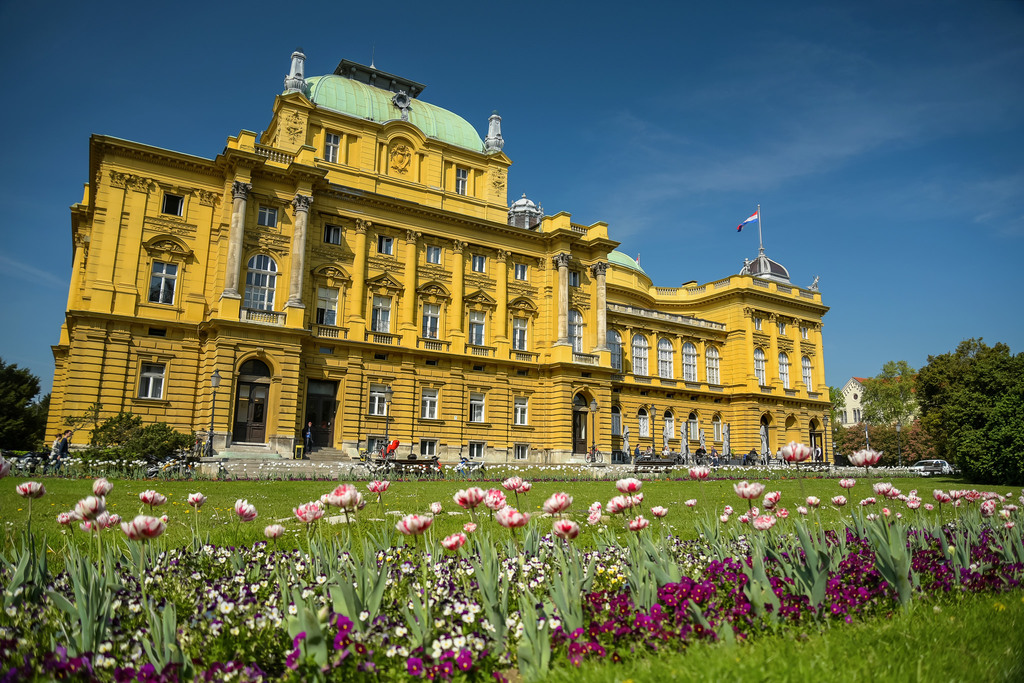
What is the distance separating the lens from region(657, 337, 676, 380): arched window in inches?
2046

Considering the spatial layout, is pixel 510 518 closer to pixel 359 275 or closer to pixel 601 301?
pixel 359 275

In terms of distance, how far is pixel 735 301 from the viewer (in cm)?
5453

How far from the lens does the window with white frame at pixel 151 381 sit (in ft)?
99.2

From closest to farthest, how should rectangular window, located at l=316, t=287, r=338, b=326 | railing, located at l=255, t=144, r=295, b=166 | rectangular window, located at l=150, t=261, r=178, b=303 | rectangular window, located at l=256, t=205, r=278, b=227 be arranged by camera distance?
1. rectangular window, located at l=150, t=261, r=178, b=303
2. railing, located at l=255, t=144, r=295, b=166
3. rectangular window, located at l=256, t=205, r=278, b=227
4. rectangular window, located at l=316, t=287, r=338, b=326

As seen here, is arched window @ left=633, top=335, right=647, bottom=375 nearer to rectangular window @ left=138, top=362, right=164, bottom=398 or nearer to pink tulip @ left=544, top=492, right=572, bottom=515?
rectangular window @ left=138, top=362, right=164, bottom=398

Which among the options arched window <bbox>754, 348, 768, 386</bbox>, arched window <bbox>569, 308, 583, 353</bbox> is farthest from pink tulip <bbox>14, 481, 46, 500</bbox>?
Answer: arched window <bbox>754, 348, 768, 386</bbox>

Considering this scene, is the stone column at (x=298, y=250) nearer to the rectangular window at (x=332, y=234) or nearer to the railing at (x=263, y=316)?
the railing at (x=263, y=316)

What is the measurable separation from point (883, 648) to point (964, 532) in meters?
4.47

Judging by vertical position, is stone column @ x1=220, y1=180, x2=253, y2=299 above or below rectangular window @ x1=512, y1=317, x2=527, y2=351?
above

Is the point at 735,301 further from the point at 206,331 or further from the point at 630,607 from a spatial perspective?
the point at 630,607

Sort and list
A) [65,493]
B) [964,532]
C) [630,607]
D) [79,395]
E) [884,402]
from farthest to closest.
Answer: [884,402]
[79,395]
[65,493]
[964,532]
[630,607]

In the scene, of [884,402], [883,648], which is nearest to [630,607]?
[883,648]

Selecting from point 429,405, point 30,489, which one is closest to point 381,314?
point 429,405

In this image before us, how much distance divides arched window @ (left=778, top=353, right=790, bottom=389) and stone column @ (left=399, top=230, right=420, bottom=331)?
114ft
